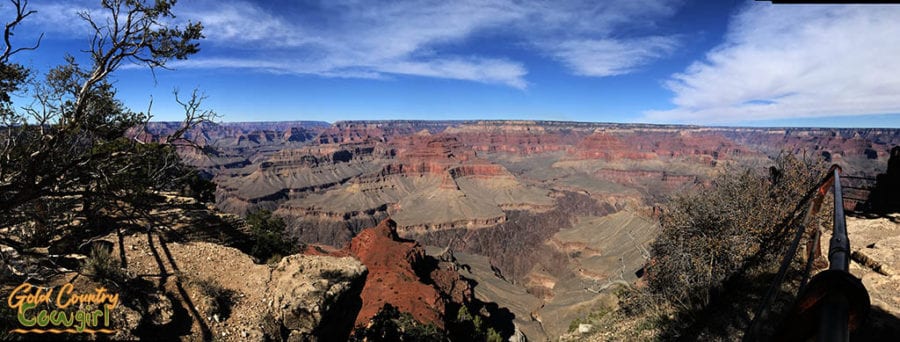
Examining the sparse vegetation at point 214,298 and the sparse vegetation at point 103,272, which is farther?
the sparse vegetation at point 214,298

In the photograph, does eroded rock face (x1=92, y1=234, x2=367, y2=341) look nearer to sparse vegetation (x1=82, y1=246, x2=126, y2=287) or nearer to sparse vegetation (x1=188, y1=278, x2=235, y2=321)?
sparse vegetation (x1=188, y1=278, x2=235, y2=321)

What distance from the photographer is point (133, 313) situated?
10414mm

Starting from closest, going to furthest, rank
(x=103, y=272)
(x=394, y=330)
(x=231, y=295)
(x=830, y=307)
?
(x=830, y=307)
(x=103, y=272)
(x=231, y=295)
(x=394, y=330)

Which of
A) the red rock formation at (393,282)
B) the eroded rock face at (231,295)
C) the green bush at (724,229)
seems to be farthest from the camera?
the red rock formation at (393,282)

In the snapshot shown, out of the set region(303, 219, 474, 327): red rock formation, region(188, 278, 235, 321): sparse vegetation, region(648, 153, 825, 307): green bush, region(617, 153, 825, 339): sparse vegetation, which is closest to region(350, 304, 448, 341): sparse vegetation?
region(303, 219, 474, 327): red rock formation

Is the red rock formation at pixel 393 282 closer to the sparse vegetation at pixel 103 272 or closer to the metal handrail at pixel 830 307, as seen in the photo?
the sparse vegetation at pixel 103 272

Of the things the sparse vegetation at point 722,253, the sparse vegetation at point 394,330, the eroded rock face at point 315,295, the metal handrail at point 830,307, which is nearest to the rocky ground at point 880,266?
the sparse vegetation at point 722,253

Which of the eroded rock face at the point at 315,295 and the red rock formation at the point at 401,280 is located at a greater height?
the eroded rock face at the point at 315,295

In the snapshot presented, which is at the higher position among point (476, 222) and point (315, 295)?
point (315, 295)

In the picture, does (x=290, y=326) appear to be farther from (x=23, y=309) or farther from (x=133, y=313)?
(x=23, y=309)

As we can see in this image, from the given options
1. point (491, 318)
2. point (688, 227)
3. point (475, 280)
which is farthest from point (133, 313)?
point (475, 280)

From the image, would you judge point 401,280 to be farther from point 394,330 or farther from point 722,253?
point 722,253

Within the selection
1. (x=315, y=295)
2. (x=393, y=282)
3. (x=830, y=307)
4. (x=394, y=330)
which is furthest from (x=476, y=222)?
(x=830, y=307)

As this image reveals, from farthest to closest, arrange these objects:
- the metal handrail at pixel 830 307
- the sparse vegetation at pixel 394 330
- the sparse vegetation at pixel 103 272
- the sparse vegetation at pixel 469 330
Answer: the sparse vegetation at pixel 469 330 < the sparse vegetation at pixel 394 330 < the sparse vegetation at pixel 103 272 < the metal handrail at pixel 830 307
